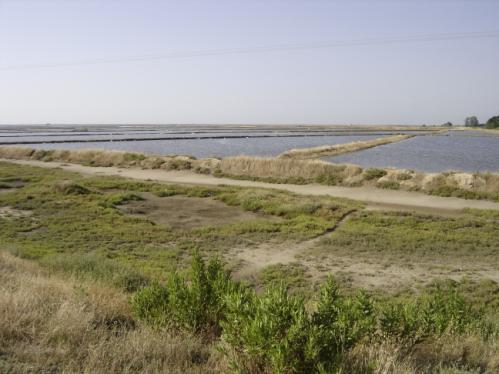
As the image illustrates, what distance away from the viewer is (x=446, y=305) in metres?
7.14

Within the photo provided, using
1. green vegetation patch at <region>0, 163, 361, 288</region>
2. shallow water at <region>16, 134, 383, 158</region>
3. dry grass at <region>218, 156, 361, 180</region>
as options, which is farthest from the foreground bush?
shallow water at <region>16, 134, 383, 158</region>

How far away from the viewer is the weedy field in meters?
4.46

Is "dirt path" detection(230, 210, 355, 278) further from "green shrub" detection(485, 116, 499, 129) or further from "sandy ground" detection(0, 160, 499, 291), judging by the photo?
"green shrub" detection(485, 116, 499, 129)

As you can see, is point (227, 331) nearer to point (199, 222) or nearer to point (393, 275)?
point (393, 275)

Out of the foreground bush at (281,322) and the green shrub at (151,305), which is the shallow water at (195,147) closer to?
the green shrub at (151,305)

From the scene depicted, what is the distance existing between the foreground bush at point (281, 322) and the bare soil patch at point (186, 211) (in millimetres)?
14132

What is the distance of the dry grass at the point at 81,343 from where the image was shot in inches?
173

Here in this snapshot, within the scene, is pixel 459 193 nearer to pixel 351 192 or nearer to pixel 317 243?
pixel 351 192

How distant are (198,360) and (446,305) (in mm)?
4317

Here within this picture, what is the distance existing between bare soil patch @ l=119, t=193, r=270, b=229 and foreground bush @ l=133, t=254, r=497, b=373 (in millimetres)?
14132

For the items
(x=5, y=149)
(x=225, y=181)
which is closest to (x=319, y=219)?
(x=225, y=181)

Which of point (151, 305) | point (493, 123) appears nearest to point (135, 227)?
point (151, 305)

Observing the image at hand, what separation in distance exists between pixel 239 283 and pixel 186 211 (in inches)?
703

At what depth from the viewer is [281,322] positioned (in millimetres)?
4184
